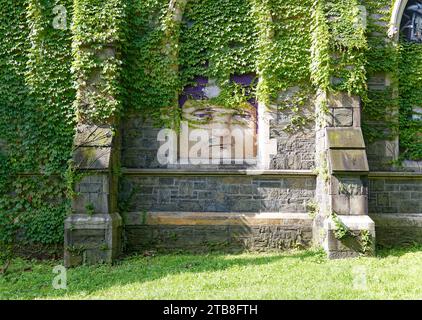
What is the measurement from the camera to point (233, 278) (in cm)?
586

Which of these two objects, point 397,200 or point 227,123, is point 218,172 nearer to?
point 227,123

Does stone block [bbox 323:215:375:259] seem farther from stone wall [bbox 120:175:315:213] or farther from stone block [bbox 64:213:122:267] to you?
stone block [bbox 64:213:122:267]

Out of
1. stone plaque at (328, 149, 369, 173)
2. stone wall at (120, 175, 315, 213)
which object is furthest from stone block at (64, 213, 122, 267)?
stone plaque at (328, 149, 369, 173)

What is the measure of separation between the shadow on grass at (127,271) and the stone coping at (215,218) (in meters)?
0.61

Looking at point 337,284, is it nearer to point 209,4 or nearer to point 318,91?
point 318,91

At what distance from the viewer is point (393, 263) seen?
6.58m

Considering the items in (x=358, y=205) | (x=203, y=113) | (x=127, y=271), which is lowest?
(x=127, y=271)

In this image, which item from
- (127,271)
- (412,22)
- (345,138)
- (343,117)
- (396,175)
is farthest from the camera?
(412,22)

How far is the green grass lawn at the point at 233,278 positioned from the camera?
5141mm

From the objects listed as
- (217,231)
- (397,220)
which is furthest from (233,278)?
(397,220)

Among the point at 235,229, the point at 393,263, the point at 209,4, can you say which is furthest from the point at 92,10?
the point at 393,263

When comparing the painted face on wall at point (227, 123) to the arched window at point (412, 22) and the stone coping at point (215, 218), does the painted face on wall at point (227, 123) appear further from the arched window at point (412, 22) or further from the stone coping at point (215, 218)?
the arched window at point (412, 22)

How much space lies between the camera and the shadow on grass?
562 cm

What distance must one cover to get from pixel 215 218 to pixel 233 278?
80.2 inches
